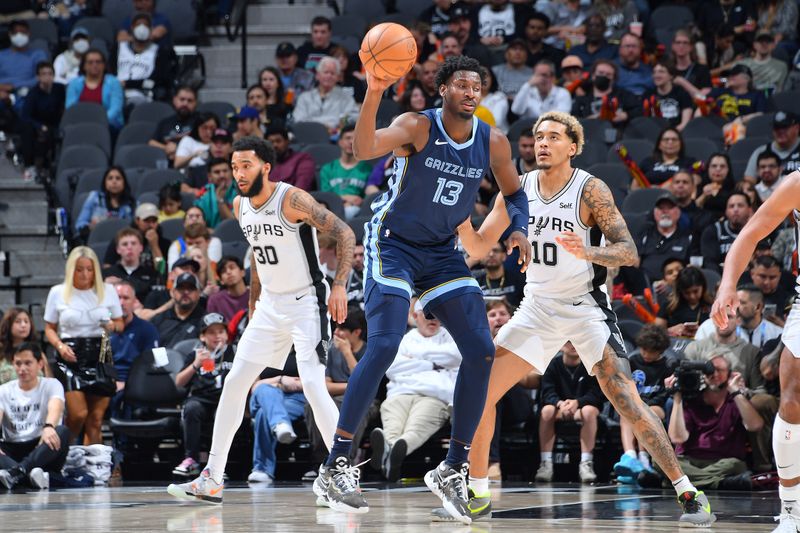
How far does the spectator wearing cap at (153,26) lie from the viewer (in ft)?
51.7

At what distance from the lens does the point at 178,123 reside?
47.7 feet

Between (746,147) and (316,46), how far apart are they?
5680 millimetres

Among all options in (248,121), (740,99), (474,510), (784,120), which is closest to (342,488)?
(474,510)

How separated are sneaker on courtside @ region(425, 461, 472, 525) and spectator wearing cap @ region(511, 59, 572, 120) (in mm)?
8073

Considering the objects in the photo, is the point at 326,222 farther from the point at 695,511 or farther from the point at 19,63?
the point at 19,63

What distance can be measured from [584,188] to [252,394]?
4647mm

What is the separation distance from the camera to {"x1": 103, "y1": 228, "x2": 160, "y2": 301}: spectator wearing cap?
12055 millimetres

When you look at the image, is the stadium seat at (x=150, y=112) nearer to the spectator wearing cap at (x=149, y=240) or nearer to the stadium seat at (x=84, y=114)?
the stadium seat at (x=84, y=114)

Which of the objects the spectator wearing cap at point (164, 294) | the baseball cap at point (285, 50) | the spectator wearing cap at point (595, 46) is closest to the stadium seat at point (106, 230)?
the spectator wearing cap at point (164, 294)

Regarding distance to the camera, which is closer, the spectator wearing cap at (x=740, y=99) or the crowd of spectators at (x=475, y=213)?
the crowd of spectators at (x=475, y=213)

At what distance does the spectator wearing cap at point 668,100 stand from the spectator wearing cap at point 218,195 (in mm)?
4643

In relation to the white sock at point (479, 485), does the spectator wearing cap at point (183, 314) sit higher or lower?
higher

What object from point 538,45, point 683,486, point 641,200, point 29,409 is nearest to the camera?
point 683,486

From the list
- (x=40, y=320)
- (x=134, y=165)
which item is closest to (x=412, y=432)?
(x=40, y=320)
